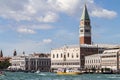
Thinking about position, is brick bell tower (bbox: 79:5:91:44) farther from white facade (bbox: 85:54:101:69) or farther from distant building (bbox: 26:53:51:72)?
distant building (bbox: 26:53:51:72)

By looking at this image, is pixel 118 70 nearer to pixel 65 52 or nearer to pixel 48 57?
pixel 65 52

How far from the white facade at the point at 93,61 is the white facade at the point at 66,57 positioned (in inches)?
214

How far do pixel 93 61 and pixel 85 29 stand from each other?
23042 mm

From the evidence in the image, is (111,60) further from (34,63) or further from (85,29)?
(34,63)

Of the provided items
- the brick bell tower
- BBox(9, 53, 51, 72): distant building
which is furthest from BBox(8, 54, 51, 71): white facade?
the brick bell tower

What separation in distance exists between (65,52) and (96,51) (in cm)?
1181

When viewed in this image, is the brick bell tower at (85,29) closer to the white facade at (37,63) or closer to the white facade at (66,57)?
the white facade at (66,57)

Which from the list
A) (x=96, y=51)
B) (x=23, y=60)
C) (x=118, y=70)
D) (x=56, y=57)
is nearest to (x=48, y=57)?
(x=23, y=60)

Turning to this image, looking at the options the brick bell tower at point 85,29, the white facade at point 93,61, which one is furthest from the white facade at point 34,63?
the white facade at point 93,61

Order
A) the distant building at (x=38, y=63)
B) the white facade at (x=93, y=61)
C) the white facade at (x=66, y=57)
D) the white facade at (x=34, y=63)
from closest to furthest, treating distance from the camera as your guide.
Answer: the white facade at (x=93, y=61), the white facade at (x=66, y=57), the distant building at (x=38, y=63), the white facade at (x=34, y=63)

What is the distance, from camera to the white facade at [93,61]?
480ft

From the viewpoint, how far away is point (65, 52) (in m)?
162

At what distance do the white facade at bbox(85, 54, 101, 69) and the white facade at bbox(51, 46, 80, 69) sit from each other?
17.9 ft

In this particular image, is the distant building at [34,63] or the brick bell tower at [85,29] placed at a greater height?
the brick bell tower at [85,29]
